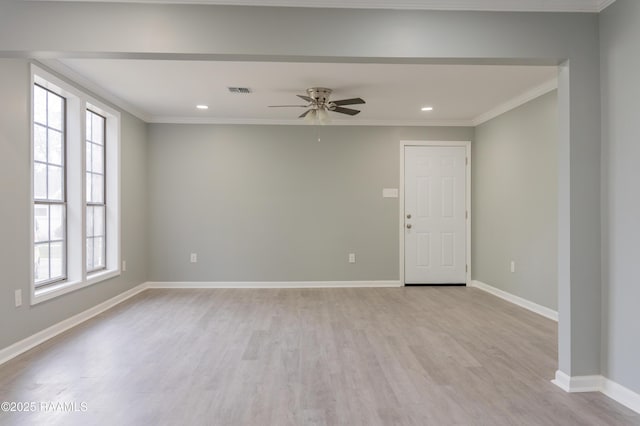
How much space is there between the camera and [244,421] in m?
2.15

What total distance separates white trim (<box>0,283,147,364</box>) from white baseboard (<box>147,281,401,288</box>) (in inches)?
25.2

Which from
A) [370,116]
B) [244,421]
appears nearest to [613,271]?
[244,421]

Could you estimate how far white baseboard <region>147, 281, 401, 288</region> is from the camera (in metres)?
5.79

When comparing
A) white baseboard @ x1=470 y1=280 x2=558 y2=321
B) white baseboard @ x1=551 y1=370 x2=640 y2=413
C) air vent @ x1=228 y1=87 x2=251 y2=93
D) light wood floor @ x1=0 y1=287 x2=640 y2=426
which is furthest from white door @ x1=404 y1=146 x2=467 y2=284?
white baseboard @ x1=551 y1=370 x2=640 y2=413

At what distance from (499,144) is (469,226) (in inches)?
54.3

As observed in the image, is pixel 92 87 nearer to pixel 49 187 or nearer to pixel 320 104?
pixel 49 187

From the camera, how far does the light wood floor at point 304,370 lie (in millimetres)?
2227

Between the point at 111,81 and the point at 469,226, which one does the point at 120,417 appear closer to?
the point at 111,81

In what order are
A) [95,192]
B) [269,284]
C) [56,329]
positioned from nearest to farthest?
[56,329], [95,192], [269,284]

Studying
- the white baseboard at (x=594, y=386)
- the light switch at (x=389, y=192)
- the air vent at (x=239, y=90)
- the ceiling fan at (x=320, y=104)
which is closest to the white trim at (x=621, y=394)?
the white baseboard at (x=594, y=386)

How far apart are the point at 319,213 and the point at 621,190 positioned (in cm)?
400

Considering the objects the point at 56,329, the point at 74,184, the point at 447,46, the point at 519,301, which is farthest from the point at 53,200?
the point at 519,301

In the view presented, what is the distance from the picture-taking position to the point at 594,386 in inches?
99.1

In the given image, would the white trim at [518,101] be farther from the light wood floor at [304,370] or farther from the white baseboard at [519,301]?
the light wood floor at [304,370]
